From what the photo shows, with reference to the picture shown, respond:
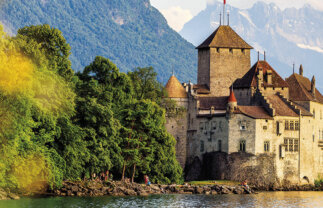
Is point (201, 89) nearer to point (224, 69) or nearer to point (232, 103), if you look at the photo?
point (224, 69)

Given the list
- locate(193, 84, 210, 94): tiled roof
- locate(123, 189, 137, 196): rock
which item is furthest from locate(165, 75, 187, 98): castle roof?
locate(123, 189, 137, 196): rock

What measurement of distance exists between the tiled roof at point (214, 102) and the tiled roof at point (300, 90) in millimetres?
10520

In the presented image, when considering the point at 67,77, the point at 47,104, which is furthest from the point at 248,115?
the point at 47,104

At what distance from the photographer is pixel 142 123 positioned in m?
92.4

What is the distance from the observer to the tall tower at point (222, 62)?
11969 cm

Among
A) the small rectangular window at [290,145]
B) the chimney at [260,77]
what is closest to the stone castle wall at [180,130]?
the chimney at [260,77]

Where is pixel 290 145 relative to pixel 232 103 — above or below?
below

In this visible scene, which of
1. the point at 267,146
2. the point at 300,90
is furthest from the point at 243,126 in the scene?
the point at 300,90

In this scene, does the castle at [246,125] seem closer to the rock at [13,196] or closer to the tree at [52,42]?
the tree at [52,42]

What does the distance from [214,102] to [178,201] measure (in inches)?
1404

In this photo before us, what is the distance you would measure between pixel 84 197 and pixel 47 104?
10683mm

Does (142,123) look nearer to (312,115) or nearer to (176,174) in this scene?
(176,174)

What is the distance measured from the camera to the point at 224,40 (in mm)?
120625

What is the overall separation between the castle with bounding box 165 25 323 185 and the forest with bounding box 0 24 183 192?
703cm
